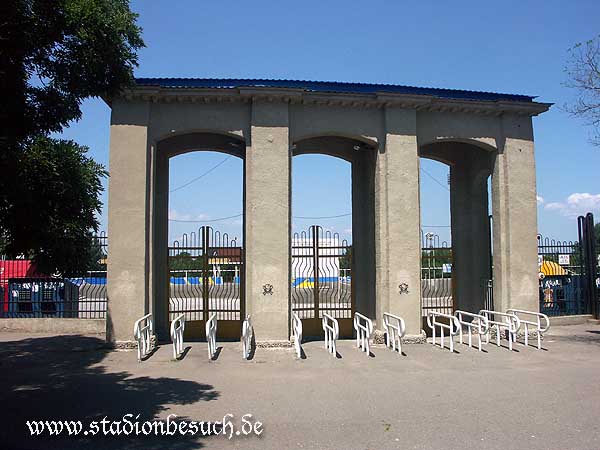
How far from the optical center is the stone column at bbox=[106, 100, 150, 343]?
12.8 m

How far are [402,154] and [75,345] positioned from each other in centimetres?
1005

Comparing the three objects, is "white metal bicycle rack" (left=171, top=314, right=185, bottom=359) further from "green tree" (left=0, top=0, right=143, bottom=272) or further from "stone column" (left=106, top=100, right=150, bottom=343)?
"green tree" (left=0, top=0, right=143, bottom=272)

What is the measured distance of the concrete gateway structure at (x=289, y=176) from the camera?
13.1 m

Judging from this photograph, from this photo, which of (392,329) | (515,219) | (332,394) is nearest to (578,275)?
(515,219)

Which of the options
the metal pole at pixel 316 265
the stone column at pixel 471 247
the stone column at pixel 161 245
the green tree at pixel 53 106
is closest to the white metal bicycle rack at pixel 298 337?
the metal pole at pixel 316 265

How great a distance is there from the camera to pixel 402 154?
1407 cm

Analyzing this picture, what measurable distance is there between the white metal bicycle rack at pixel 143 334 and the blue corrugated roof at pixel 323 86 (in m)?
5.91

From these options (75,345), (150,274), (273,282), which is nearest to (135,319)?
(150,274)

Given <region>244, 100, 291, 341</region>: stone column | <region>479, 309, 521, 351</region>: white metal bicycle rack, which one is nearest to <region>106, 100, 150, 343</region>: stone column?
<region>244, 100, 291, 341</region>: stone column

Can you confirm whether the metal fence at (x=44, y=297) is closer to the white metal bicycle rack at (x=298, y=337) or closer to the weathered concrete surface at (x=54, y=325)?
the weathered concrete surface at (x=54, y=325)

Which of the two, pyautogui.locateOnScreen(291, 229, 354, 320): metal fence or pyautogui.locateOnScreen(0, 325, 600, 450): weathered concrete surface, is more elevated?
pyautogui.locateOnScreen(291, 229, 354, 320): metal fence

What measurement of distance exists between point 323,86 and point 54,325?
35.3 ft

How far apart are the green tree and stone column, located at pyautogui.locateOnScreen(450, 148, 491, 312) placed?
1155 cm

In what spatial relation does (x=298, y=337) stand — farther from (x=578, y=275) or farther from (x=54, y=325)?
(x=578, y=275)
